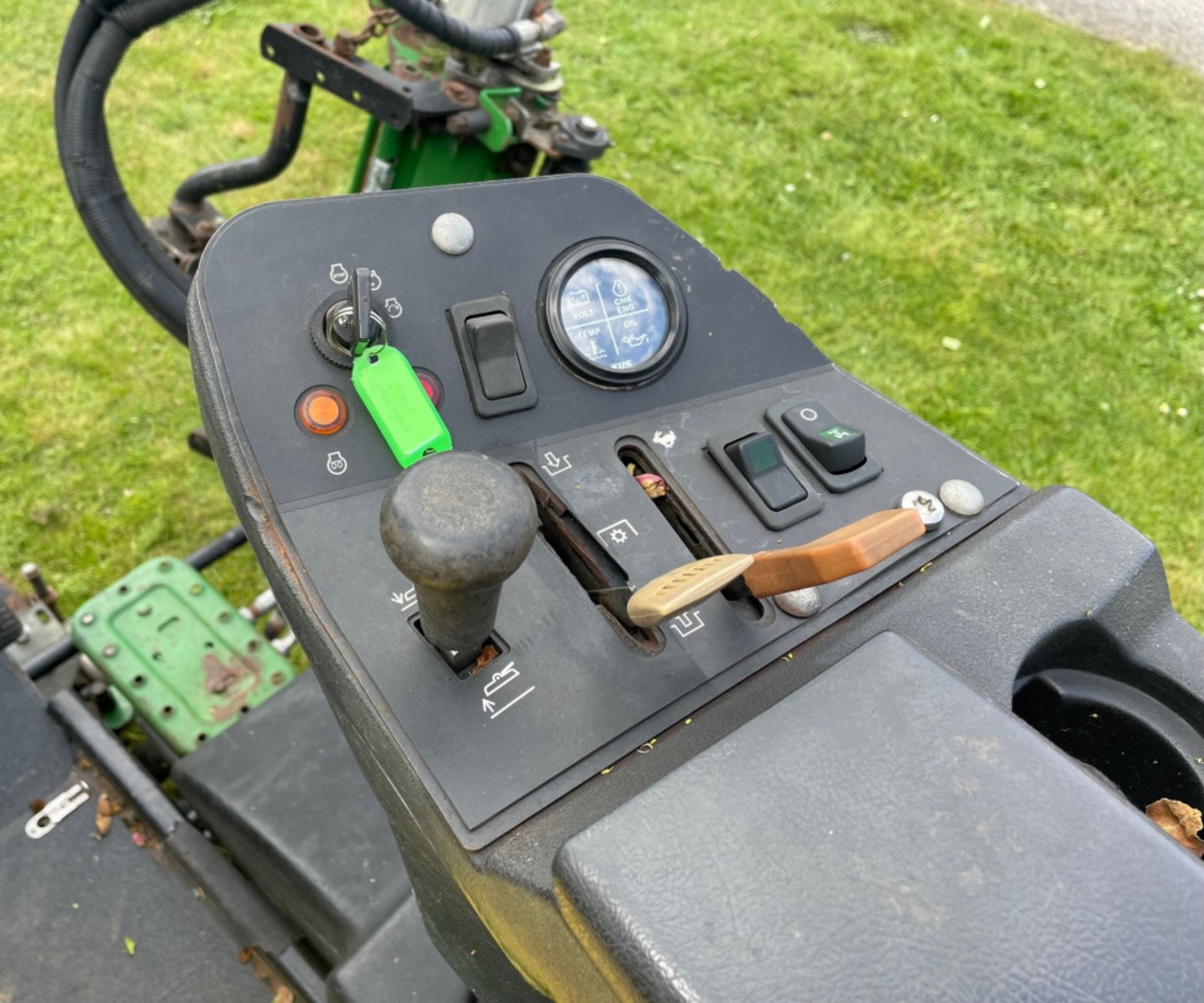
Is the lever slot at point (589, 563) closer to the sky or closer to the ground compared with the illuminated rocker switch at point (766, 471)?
closer to the ground

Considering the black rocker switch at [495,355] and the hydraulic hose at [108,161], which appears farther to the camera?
the hydraulic hose at [108,161]

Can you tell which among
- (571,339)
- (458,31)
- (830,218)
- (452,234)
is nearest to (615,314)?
(571,339)

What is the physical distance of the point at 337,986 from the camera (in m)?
0.87

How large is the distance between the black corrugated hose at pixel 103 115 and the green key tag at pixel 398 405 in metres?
0.47

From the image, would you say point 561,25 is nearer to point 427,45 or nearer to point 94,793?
point 427,45

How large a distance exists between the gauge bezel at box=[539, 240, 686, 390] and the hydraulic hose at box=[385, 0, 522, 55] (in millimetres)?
467

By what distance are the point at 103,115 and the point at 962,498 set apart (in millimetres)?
1261

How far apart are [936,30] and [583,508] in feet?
11.6

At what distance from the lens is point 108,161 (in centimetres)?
133

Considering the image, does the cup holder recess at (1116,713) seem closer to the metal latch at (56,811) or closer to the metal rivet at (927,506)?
the metal rivet at (927,506)

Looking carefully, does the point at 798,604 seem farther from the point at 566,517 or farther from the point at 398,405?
the point at 398,405

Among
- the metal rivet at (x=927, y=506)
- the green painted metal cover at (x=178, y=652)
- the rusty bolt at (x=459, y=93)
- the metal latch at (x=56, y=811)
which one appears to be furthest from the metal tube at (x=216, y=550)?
the metal rivet at (x=927, y=506)

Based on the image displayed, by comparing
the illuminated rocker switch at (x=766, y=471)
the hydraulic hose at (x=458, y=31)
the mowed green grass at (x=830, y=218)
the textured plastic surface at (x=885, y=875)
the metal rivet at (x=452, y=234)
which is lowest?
the mowed green grass at (x=830, y=218)

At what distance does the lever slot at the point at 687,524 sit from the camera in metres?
0.75
